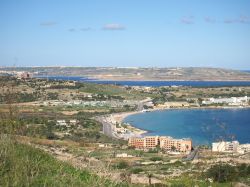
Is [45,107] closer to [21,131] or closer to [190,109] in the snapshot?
[190,109]

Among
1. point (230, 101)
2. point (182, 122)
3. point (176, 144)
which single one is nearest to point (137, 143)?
point (176, 144)

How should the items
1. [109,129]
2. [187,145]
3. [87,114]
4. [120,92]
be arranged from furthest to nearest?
[120,92] < [87,114] < [109,129] < [187,145]

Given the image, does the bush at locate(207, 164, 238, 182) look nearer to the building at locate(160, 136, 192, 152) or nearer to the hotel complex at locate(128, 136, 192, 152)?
the building at locate(160, 136, 192, 152)

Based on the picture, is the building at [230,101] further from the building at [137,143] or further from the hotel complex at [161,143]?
the building at [137,143]

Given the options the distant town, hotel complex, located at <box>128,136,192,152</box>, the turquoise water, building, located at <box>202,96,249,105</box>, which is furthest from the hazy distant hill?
hotel complex, located at <box>128,136,192,152</box>

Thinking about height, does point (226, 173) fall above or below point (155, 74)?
above

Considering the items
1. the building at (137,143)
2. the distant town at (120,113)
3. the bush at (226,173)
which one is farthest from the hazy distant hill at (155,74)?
the bush at (226,173)

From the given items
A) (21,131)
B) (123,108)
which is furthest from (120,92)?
(21,131)

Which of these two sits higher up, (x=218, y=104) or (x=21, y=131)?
(x=21, y=131)

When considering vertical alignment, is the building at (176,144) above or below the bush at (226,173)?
below

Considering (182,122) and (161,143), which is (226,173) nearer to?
(161,143)

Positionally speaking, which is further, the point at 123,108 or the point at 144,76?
the point at 144,76
